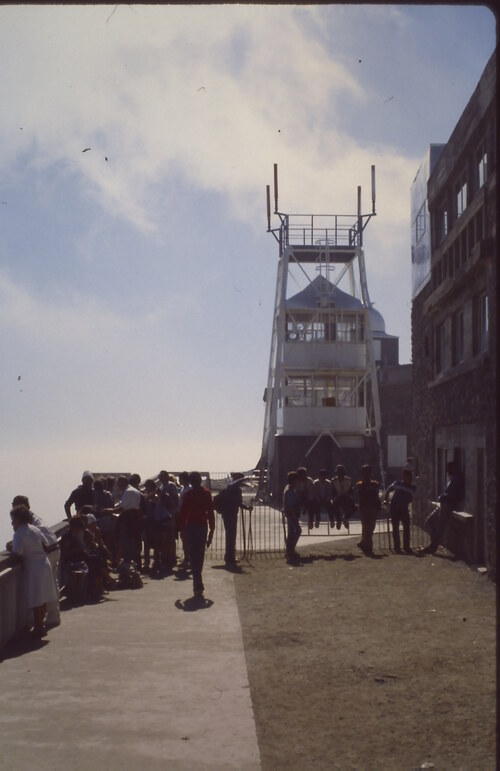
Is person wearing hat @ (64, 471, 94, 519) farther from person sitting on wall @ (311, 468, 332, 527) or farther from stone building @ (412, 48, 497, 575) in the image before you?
person sitting on wall @ (311, 468, 332, 527)

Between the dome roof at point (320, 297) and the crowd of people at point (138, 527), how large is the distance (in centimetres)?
1991

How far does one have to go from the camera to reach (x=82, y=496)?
15703 mm

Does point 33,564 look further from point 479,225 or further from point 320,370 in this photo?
point 320,370

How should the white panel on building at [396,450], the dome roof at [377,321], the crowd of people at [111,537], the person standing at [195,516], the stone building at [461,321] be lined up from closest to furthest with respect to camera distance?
the crowd of people at [111,537] → the person standing at [195,516] → the stone building at [461,321] → the white panel on building at [396,450] → the dome roof at [377,321]

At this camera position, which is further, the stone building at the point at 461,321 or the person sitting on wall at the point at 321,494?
the person sitting on wall at the point at 321,494

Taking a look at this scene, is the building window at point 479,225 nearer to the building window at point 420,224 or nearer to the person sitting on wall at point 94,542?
the building window at point 420,224

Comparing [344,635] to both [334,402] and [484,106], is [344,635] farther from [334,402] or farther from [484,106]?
[334,402]

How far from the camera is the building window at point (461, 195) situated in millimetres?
19791

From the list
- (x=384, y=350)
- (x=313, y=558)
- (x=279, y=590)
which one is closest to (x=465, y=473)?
(x=313, y=558)

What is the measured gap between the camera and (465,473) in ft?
60.6

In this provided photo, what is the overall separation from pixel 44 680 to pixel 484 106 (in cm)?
A: 1187

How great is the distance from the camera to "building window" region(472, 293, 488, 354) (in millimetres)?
17625

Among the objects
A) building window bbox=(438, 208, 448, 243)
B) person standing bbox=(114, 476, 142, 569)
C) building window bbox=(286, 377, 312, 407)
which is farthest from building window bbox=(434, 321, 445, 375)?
building window bbox=(286, 377, 312, 407)

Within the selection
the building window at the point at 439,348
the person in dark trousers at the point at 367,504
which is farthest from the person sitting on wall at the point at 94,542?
the building window at the point at 439,348
